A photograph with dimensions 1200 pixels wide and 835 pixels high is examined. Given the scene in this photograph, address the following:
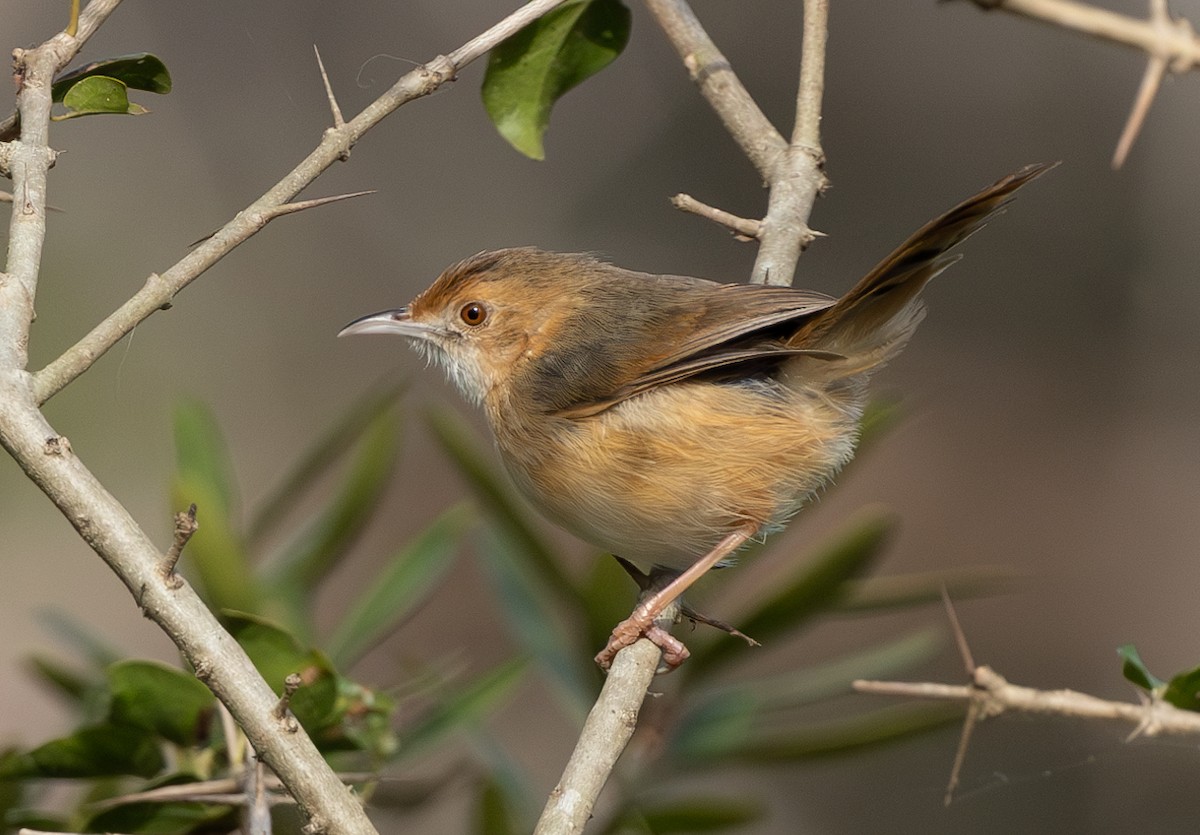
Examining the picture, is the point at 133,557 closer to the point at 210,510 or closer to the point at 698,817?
the point at 210,510

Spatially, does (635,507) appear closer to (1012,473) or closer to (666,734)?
(666,734)

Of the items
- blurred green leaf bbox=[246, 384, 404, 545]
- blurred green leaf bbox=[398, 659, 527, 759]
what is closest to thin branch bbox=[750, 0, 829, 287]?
blurred green leaf bbox=[246, 384, 404, 545]

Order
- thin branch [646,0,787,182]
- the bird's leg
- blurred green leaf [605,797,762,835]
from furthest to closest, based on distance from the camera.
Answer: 1. thin branch [646,0,787,182]
2. the bird's leg
3. blurred green leaf [605,797,762,835]

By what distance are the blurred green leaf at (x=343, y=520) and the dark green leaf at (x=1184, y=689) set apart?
172cm

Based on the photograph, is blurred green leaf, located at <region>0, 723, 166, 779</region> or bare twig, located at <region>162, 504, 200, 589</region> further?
blurred green leaf, located at <region>0, 723, 166, 779</region>

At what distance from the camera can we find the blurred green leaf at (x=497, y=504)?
10.1 feet

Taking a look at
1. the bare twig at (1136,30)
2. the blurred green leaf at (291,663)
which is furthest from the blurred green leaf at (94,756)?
the bare twig at (1136,30)

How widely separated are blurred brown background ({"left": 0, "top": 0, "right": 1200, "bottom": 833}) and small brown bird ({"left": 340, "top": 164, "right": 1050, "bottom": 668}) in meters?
3.03

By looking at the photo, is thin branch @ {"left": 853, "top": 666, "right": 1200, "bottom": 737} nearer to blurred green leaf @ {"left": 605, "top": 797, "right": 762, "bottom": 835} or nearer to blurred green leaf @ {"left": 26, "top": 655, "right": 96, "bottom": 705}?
blurred green leaf @ {"left": 605, "top": 797, "right": 762, "bottom": 835}

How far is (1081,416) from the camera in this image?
7.78m

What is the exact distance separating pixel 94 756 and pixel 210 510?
24.6 inches

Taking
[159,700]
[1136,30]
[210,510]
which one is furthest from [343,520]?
[1136,30]

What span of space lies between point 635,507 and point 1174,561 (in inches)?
204

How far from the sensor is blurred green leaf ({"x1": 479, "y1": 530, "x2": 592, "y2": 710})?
3.14m
